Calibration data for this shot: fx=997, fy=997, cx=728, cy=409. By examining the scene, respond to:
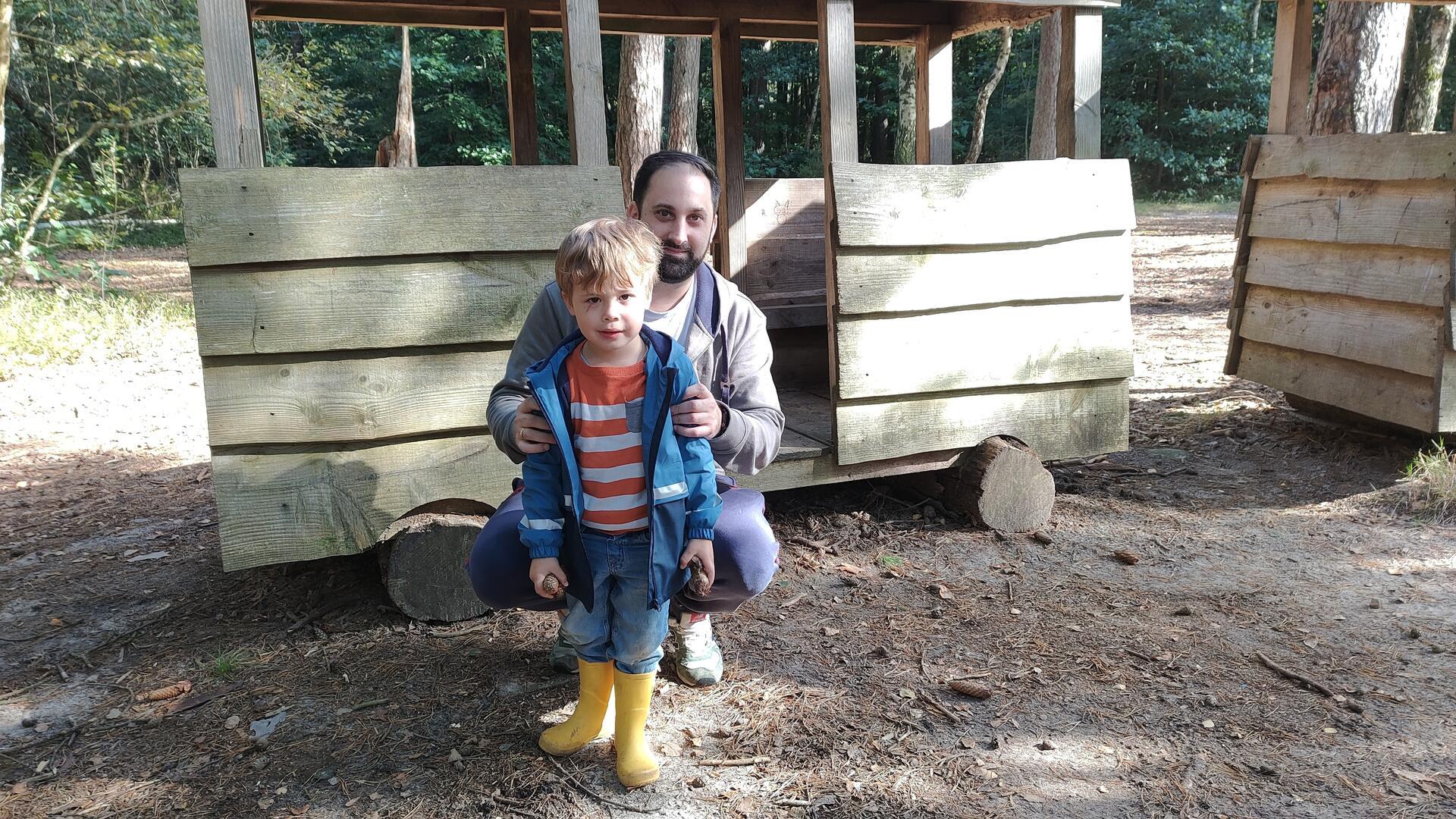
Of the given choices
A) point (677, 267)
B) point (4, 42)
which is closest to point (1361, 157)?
point (677, 267)

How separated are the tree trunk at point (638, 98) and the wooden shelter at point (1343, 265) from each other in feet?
14.8

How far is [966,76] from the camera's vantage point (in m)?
26.0

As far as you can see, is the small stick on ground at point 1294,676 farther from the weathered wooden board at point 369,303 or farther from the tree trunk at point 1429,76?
the tree trunk at point 1429,76

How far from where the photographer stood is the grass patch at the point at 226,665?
3.03 m

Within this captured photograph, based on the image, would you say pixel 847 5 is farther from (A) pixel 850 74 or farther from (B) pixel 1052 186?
(B) pixel 1052 186

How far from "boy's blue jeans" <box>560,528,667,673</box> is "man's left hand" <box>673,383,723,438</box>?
278 millimetres

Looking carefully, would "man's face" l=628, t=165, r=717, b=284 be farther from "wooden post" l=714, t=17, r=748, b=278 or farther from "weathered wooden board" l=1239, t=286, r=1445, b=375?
"weathered wooden board" l=1239, t=286, r=1445, b=375

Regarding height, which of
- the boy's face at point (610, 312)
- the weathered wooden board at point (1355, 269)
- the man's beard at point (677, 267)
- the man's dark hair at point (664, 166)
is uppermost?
the man's dark hair at point (664, 166)

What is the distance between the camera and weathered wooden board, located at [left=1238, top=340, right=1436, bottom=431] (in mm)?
4645

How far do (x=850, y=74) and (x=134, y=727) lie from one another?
323 cm

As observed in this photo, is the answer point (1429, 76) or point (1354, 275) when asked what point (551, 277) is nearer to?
point (1354, 275)

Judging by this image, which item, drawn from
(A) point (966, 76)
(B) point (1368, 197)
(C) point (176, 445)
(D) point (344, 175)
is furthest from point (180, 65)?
(A) point (966, 76)

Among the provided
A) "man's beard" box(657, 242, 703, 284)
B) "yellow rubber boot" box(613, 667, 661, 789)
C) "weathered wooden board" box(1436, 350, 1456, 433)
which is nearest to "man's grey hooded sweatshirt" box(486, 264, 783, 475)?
"man's beard" box(657, 242, 703, 284)

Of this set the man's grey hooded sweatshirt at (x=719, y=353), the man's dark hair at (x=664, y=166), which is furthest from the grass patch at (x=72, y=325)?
the man's dark hair at (x=664, y=166)
